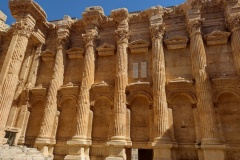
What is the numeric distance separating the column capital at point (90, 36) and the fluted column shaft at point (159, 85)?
4495 mm

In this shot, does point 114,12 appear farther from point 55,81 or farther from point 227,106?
point 227,106

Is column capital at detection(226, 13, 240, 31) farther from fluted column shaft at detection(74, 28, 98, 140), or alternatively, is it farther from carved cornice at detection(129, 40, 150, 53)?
fluted column shaft at detection(74, 28, 98, 140)

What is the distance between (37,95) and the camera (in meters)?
15.1

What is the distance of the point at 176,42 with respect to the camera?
13.5m

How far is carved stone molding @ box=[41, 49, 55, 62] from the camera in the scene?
16219 mm

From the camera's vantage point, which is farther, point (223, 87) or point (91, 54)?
point (91, 54)

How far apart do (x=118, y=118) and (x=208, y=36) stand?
26.4 feet

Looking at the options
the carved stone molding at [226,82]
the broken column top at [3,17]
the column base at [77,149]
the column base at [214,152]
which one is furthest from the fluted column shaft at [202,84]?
the broken column top at [3,17]

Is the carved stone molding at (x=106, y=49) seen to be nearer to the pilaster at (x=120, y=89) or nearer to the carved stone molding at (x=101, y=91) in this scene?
the pilaster at (x=120, y=89)

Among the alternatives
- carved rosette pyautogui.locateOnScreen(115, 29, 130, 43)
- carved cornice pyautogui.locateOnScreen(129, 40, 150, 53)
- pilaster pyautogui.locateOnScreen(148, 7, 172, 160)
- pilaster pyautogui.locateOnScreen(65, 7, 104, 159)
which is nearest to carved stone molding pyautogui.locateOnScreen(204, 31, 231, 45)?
pilaster pyautogui.locateOnScreen(148, 7, 172, 160)

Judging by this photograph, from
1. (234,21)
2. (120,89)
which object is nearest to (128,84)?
(120,89)

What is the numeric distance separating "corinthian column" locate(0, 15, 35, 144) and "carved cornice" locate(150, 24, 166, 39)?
371 inches

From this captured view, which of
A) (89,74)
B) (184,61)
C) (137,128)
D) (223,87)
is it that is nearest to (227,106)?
(223,87)

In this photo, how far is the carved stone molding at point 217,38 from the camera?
12586 millimetres
